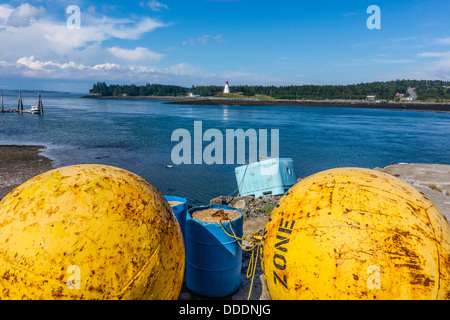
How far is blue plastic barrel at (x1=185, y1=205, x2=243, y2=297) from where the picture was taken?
452cm

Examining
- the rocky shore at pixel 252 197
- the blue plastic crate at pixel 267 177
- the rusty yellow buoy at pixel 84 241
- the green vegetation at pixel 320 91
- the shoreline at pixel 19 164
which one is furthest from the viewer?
the green vegetation at pixel 320 91

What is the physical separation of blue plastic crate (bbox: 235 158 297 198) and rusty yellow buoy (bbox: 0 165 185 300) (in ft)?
26.1

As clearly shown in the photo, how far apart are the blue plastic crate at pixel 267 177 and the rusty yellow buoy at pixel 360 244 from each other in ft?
24.6

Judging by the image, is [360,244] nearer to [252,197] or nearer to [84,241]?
[84,241]

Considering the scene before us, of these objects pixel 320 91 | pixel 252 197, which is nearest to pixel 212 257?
pixel 252 197

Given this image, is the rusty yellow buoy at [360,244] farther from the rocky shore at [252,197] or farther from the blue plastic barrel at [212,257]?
the rocky shore at [252,197]

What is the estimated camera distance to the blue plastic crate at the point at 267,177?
1054cm

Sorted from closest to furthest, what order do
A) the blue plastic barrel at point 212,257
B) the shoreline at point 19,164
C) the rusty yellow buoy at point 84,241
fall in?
1. the rusty yellow buoy at point 84,241
2. the blue plastic barrel at point 212,257
3. the shoreline at point 19,164

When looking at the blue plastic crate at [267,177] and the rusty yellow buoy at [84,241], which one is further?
the blue plastic crate at [267,177]

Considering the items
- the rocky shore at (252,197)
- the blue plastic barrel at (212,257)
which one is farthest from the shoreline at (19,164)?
the blue plastic barrel at (212,257)

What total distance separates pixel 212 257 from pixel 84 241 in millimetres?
2548

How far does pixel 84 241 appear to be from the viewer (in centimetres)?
239
